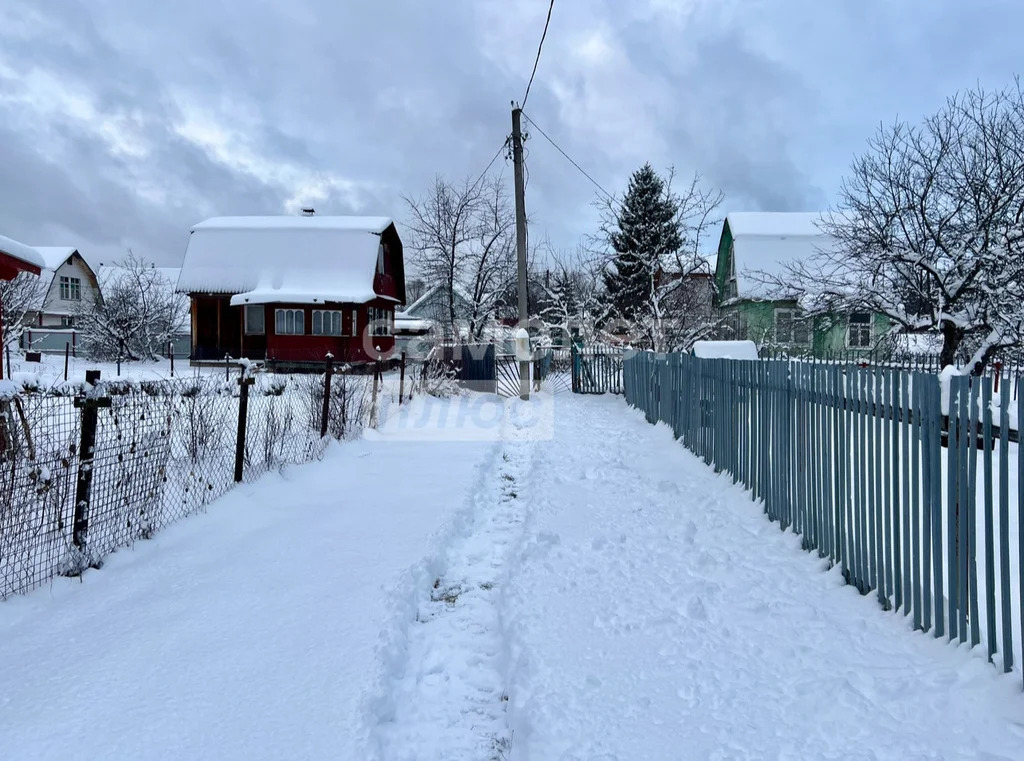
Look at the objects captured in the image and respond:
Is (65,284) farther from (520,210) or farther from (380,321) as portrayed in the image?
(520,210)

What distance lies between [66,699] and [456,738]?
1652 millimetres

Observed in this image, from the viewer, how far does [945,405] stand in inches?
122

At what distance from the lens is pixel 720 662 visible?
3.21 meters

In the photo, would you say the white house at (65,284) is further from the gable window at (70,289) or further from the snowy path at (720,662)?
the snowy path at (720,662)

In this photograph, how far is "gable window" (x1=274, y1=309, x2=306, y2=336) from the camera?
27.0 m

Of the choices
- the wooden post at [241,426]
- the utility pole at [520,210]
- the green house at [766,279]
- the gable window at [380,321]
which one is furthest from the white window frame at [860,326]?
the gable window at [380,321]

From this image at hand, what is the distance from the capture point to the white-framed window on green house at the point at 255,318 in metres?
27.5

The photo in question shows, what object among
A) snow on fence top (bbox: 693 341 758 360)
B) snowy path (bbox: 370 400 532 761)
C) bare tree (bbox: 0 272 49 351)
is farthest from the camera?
bare tree (bbox: 0 272 49 351)

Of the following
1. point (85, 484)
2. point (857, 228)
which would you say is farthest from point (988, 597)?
point (857, 228)

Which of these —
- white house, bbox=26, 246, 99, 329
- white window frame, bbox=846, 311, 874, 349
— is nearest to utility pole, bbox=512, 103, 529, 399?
white window frame, bbox=846, 311, 874, 349

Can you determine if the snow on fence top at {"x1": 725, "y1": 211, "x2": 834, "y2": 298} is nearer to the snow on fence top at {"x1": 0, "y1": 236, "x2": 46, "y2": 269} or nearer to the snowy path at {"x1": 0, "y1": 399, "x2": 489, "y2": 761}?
the snow on fence top at {"x1": 0, "y1": 236, "x2": 46, "y2": 269}

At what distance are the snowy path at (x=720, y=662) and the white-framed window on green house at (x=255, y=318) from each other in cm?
2499

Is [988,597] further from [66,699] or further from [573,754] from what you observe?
[66,699]

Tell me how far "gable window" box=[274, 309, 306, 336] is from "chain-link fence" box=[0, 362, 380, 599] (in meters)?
20.6
